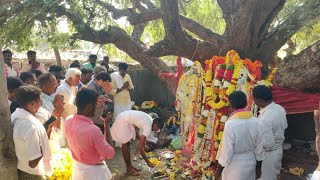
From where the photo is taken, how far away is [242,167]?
414cm

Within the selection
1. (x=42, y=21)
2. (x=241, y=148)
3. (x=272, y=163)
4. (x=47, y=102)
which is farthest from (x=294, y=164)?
(x=42, y=21)

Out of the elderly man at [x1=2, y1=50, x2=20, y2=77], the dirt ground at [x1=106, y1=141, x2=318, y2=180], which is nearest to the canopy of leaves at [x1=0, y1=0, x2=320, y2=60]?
the elderly man at [x1=2, y1=50, x2=20, y2=77]

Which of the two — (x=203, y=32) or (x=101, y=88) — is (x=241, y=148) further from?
(x=203, y=32)

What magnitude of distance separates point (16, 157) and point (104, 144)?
0.97 m

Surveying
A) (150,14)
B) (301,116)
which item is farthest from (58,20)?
(301,116)

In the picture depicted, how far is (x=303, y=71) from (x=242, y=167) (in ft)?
7.56

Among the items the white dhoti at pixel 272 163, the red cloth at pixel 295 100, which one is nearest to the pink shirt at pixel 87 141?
the white dhoti at pixel 272 163

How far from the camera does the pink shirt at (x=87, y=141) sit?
3510 mm

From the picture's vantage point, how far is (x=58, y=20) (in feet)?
26.3

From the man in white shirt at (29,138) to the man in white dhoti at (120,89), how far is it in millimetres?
4163

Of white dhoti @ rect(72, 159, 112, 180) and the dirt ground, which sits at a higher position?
white dhoti @ rect(72, 159, 112, 180)

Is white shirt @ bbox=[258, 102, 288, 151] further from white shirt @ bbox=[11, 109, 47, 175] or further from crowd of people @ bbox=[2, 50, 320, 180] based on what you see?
white shirt @ bbox=[11, 109, 47, 175]

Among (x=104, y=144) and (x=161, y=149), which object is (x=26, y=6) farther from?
(x=104, y=144)

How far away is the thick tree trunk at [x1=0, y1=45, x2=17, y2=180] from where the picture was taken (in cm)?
345
